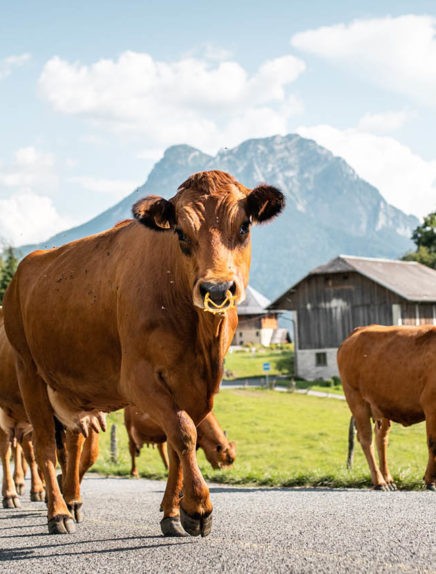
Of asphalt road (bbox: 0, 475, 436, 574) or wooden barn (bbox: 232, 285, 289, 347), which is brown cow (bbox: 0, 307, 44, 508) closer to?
asphalt road (bbox: 0, 475, 436, 574)

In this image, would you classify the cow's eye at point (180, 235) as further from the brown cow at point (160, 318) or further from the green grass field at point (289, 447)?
the green grass field at point (289, 447)

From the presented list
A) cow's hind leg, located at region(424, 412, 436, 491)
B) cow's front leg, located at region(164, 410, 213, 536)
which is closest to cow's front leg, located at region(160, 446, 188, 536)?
cow's front leg, located at region(164, 410, 213, 536)

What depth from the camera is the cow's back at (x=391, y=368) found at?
14828 millimetres

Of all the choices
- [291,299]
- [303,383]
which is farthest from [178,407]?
[291,299]

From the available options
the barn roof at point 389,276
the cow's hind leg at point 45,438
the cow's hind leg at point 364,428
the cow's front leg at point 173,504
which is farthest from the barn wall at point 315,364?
the cow's front leg at point 173,504

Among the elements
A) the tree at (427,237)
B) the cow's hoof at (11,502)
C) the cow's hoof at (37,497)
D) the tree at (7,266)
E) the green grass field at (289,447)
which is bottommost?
the green grass field at (289,447)

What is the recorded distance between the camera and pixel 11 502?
1105cm

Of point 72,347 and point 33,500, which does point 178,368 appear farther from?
point 33,500

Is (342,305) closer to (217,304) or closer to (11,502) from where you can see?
(11,502)

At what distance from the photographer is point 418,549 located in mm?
5574

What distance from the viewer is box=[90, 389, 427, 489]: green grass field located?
1503cm

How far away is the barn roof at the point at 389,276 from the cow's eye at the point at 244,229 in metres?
55.5

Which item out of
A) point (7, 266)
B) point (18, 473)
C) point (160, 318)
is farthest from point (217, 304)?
point (7, 266)

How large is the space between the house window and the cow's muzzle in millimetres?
58726
